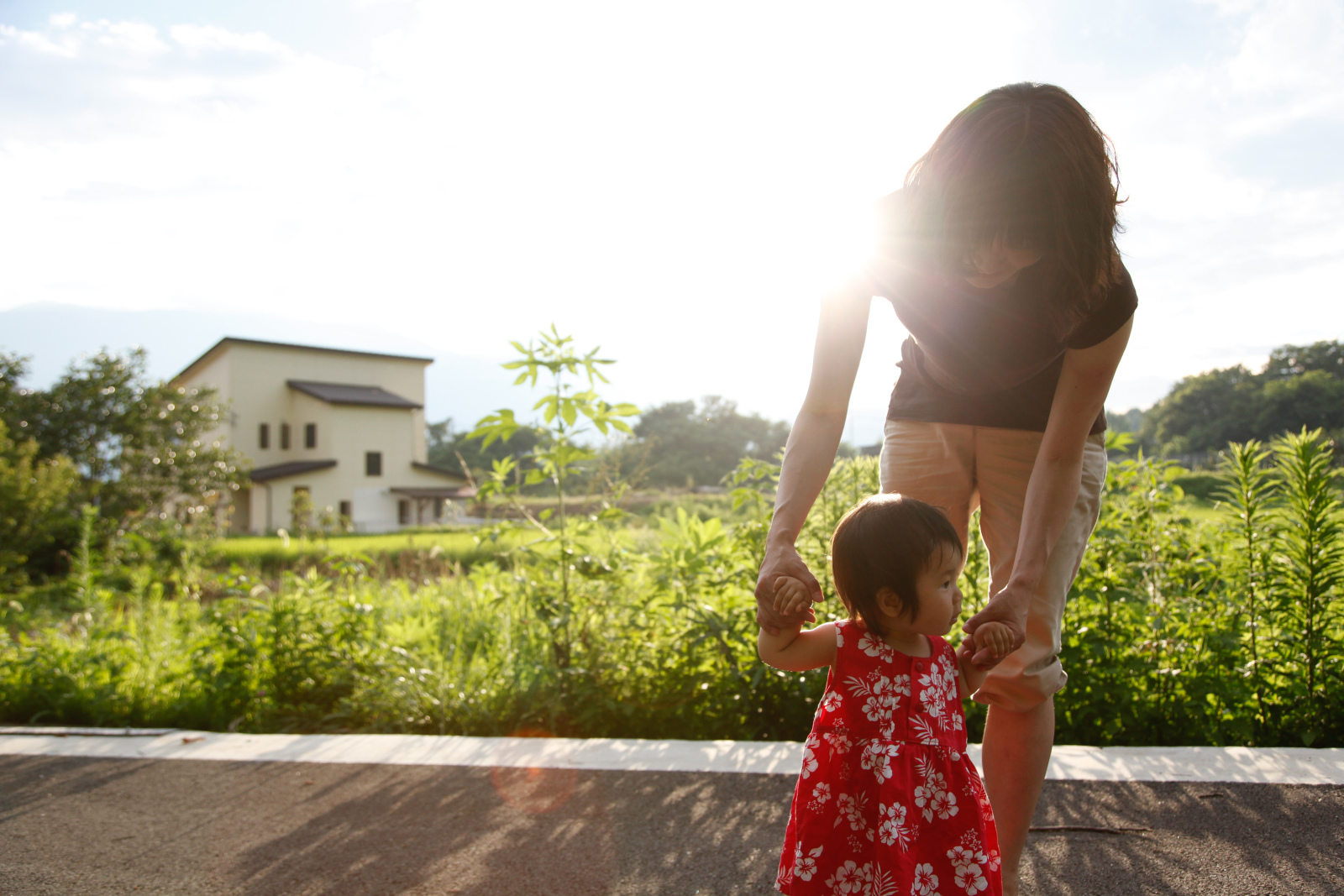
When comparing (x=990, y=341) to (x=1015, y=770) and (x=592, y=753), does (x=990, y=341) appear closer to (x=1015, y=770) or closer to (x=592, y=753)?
(x=1015, y=770)

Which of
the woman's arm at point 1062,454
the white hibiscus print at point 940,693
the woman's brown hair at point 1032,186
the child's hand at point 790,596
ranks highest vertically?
the woman's brown hair at point 1032,186

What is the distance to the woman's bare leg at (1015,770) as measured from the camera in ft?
4.79

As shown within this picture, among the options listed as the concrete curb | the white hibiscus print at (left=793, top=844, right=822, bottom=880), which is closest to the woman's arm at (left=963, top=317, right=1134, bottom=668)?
the white hibiscus print at (left=793, top=844, right=822, bottom=880)

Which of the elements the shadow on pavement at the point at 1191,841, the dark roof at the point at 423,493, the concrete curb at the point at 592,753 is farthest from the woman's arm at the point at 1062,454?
the dark roof at the point at 423,493

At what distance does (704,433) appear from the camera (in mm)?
31938

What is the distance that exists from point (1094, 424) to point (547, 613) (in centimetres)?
217

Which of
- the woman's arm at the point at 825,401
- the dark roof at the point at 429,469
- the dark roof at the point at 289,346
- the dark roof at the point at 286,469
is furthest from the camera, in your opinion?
the dark roof at the point at 429,469

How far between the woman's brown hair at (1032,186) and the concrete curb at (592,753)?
1.56 m

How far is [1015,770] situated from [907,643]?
0.42 m

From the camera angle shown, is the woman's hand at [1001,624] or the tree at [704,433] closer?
the woman's hand at [1001,624]

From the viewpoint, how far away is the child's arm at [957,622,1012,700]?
4.15ft

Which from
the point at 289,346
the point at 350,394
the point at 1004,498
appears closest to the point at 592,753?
the point at 1004,498

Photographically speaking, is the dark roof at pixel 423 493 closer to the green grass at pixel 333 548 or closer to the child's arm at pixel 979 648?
the green grass at pixel 333 548

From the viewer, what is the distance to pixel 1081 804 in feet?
6.36
